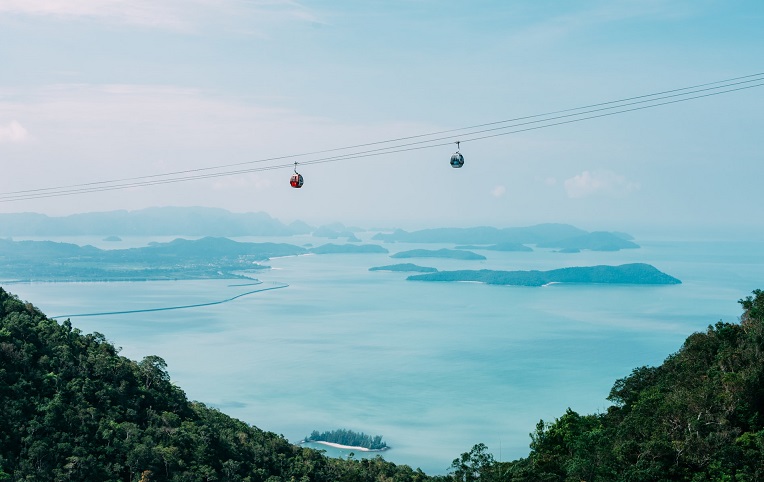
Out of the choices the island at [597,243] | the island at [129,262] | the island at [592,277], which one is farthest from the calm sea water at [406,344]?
the island at [597,243]

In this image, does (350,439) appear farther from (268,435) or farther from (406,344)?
(406,344)

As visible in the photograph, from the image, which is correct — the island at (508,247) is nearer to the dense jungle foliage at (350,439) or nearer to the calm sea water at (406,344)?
the calm sea water at (406,344)

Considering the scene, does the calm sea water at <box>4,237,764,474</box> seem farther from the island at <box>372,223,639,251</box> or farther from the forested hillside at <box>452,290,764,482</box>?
the island at <box>372,223,639,251</box>

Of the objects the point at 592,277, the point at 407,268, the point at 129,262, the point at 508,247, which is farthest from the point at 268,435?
the point at 508,247

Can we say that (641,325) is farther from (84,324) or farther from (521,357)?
(84,324)

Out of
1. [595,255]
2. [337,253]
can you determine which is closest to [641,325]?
[595,255]

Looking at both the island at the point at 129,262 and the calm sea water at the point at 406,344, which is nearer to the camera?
the calm sea water at the point at 406,344
